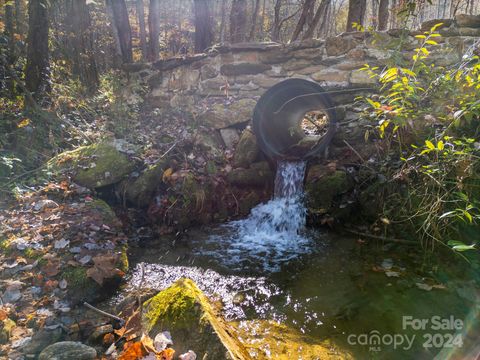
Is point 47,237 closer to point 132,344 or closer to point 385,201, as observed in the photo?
point 132,344

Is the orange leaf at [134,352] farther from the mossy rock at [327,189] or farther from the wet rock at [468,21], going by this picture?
the wet rock at [468,21]

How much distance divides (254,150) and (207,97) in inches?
75.2

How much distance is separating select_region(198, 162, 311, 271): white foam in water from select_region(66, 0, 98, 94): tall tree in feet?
17.1

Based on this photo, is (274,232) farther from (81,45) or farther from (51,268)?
(81,45)

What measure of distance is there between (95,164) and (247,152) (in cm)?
221

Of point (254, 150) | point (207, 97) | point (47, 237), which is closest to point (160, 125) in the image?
point (207, 97)

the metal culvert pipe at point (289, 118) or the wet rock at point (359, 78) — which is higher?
the wet rock at point (359, 78)

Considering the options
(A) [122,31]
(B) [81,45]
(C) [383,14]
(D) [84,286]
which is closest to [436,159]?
(D) [84,286]

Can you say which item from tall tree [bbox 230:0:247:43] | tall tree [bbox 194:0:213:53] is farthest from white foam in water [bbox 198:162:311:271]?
→ tall tree [bbox 194:0:213:53]

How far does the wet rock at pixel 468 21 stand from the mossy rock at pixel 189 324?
5335 mm

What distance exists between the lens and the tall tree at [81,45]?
25.7 ft

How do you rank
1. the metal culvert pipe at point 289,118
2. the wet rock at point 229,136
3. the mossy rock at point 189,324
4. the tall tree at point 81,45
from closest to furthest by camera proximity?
the mossy rock at point 189,324 → the metal culvert pipe at point 289,118 → the wet rock at point 229,136 → the tall tree at point 81,45

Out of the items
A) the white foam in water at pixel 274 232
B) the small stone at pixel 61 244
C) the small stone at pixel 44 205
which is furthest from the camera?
the small stone at pixel 44 205

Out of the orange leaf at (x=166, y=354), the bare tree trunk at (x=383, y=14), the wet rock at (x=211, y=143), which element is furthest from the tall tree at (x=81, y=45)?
the orange leaf at (x=166, y=354)
